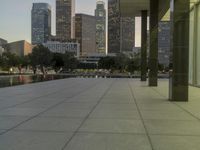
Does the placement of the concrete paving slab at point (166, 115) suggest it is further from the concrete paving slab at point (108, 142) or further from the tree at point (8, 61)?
the tree at point (8, 61)

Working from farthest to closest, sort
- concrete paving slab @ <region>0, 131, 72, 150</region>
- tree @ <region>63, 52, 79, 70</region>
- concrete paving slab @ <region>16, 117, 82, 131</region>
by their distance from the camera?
tree @ <region>63, 52, 79, 70</region>, concrete paving slab @ <region>16, 117, 82, 131</region>, concrete paving slab @ <region>0, 131, 72, 150</region>

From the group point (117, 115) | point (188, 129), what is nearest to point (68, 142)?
point (188, 129)

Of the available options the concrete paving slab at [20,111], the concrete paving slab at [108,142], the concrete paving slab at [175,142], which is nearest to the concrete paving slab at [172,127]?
the concrete paving slab at [175,142]

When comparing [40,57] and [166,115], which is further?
[40,57]

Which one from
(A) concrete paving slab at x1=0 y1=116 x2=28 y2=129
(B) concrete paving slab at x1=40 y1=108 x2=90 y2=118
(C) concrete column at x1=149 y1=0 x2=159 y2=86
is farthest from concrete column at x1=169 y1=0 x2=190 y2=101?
(C) concrete column at x1=149 y1=0 x2=159 y2=86

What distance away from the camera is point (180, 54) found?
16141 mm

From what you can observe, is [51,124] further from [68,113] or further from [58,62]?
[58,62]

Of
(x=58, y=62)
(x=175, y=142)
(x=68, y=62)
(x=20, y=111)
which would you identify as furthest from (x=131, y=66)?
(x=175, y=142)

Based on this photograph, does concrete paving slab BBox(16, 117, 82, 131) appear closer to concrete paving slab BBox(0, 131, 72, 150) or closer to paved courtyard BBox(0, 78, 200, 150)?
paved courtyard BBox(0, 78, 200, 150)

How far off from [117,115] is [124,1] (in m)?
23.7

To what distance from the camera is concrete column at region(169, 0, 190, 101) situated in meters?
16.0

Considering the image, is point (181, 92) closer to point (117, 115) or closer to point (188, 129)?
point (117, 115)

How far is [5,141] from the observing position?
7359 millimetres

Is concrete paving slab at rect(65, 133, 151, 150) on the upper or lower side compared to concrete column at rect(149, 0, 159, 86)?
lower
